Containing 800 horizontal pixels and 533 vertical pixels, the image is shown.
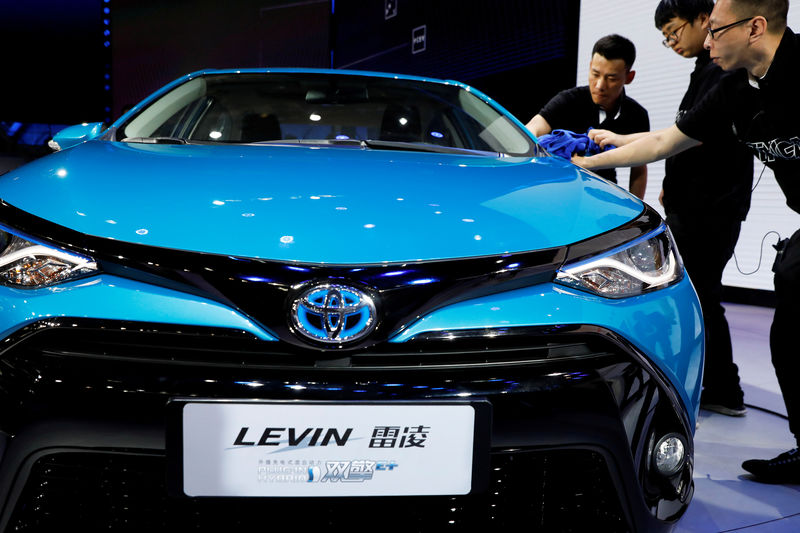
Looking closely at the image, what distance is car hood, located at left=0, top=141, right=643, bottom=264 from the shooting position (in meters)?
0.95

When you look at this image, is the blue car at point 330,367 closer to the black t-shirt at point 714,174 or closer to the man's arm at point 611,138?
the man's arm at point 611,138

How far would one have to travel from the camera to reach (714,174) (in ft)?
7.88

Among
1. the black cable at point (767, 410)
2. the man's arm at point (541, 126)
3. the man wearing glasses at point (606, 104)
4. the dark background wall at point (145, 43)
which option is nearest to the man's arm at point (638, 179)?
the man wearing glasses at point (606, 104)

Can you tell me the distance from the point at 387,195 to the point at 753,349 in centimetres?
319

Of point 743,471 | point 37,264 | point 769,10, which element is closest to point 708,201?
point 769,10

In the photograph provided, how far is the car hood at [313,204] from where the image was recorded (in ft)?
3.11

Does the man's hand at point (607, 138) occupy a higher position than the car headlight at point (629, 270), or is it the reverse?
the man's hand at point (607, 138)

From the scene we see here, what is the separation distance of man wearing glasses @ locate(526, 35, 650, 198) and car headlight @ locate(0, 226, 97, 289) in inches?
Answer: 91.9

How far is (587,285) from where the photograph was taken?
100 centimetres

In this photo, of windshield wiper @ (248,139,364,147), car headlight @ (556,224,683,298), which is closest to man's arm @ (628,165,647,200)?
windshield wiper @ (248,139,364,147)

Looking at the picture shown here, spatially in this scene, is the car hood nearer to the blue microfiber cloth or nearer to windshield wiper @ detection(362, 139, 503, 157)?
windshield wiper @ detection(362, 139, 503, 157)

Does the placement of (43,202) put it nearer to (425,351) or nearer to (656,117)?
(425,351)

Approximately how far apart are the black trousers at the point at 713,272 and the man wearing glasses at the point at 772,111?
0.52 meters

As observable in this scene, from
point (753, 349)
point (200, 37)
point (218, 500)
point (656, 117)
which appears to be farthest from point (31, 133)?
point (218, 500)
